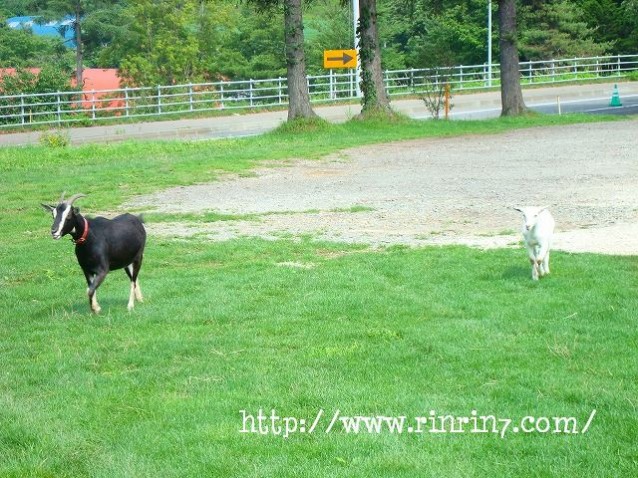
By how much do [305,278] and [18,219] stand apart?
7.70 m

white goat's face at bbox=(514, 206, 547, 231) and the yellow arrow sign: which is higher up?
the yellow arrow sign

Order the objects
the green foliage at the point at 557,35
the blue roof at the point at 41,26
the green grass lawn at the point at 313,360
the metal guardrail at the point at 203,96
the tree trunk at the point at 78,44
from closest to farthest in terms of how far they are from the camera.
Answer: the green grass lawn at the point at 313,360, the metal guardrail at the point at 203,96, the tree trunk at the point at 78,44, the green foliage at the point at 557,35, the blue roof at the point at 41,26

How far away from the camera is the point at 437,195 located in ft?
65.8

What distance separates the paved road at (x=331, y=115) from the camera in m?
39.6

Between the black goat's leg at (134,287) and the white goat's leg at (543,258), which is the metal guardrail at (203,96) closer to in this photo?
the white goat's leg at (543,258)

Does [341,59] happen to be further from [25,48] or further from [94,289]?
[25,48]

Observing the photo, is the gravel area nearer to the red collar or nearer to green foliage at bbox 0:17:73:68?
the red collar

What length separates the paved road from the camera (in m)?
39.6

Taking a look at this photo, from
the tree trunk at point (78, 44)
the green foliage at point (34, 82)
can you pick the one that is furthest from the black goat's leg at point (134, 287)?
the tree trunk at point (78, 44)

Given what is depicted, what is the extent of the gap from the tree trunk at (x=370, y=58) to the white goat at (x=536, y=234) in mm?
22595

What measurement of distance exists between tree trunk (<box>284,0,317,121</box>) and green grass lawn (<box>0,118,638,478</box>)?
58.9ft

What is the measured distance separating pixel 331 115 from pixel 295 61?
12.4m

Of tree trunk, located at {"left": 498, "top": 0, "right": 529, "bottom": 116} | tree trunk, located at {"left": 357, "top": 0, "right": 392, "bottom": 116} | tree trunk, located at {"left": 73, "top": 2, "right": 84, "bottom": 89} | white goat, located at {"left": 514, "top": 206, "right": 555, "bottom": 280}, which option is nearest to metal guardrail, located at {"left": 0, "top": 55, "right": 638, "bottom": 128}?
tree trunk, located at {"left": 498, "top": 0, "right": 529, "bottom": 116}

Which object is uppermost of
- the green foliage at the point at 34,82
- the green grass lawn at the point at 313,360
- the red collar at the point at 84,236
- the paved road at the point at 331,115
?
the green foliage at the point at 34,82
